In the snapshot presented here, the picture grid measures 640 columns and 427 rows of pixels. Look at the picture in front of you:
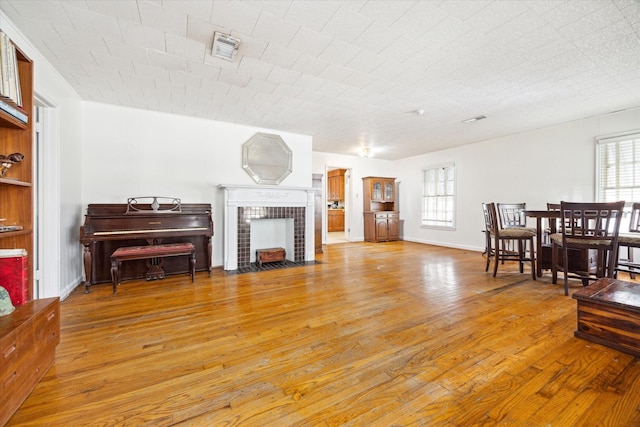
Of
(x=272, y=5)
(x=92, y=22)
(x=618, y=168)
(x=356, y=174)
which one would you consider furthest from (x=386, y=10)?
(x=356, y=174)

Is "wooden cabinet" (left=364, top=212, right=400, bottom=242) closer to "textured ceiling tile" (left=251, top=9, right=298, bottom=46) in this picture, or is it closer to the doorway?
the doorway

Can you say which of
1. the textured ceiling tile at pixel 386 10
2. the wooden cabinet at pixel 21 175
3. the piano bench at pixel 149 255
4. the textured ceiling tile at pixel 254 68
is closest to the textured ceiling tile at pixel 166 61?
the textured ceiling tile at pixel 254 68

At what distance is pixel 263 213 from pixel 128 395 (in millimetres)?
3247

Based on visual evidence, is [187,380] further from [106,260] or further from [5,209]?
[106,260]

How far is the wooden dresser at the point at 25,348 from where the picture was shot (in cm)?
117

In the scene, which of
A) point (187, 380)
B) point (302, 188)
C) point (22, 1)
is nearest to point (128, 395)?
point (187, 380)

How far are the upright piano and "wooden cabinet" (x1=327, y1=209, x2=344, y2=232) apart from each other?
6.41 m

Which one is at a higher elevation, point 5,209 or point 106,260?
point 5,209

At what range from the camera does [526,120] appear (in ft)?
14.6

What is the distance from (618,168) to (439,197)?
3234 mm

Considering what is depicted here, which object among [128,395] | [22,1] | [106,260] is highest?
[22,1]

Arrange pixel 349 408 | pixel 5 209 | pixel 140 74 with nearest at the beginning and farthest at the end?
pixel 349 408
pixel 5 209
pixel 140 74

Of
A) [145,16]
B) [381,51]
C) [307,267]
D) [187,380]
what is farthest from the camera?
→ [307,267]

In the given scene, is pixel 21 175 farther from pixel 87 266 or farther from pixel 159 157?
pixel 159 157
